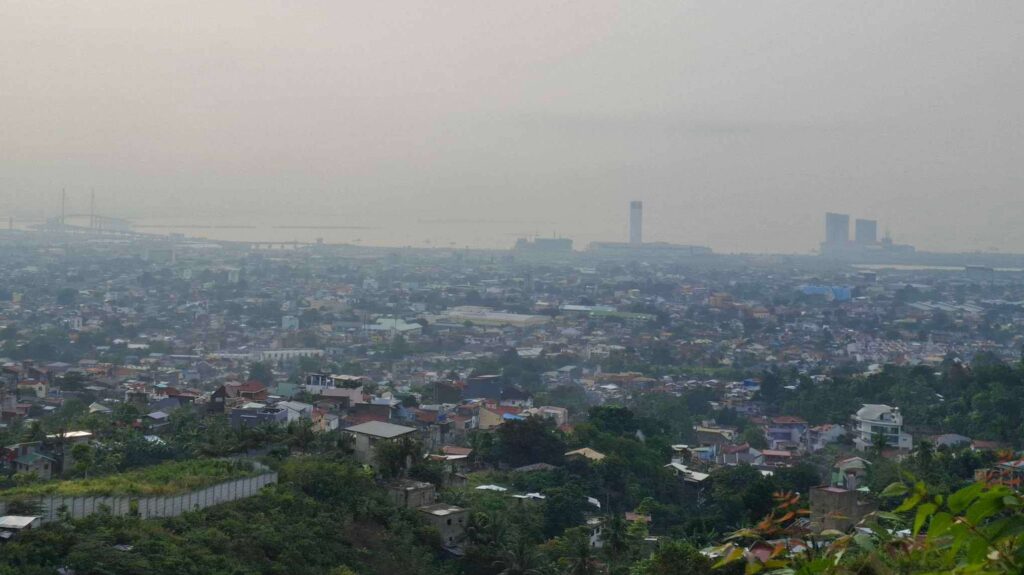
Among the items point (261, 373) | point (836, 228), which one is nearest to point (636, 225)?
point (836, 228)

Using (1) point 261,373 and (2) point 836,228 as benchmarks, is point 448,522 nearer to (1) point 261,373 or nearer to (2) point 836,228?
(1) point 261,373

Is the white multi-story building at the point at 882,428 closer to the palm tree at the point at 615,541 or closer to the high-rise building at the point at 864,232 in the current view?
the palm tree at the point at 615,541

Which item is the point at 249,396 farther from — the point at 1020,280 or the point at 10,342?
the point at 1020,280

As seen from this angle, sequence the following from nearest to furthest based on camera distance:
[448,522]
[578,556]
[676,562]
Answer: [676,562]
[578,556]
[448,522]

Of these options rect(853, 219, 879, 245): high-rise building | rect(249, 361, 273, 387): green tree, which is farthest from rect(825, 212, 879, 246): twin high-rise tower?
rect(249, 361, 273, 387): green tree

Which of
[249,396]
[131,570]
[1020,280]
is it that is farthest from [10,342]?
[1020,280]

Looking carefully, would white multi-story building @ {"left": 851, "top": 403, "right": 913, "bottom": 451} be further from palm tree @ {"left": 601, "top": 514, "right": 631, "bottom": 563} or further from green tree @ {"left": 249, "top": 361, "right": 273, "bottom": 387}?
green tree @ {"left": 249, "top": 361, "right": 273, "bottom": 387}
